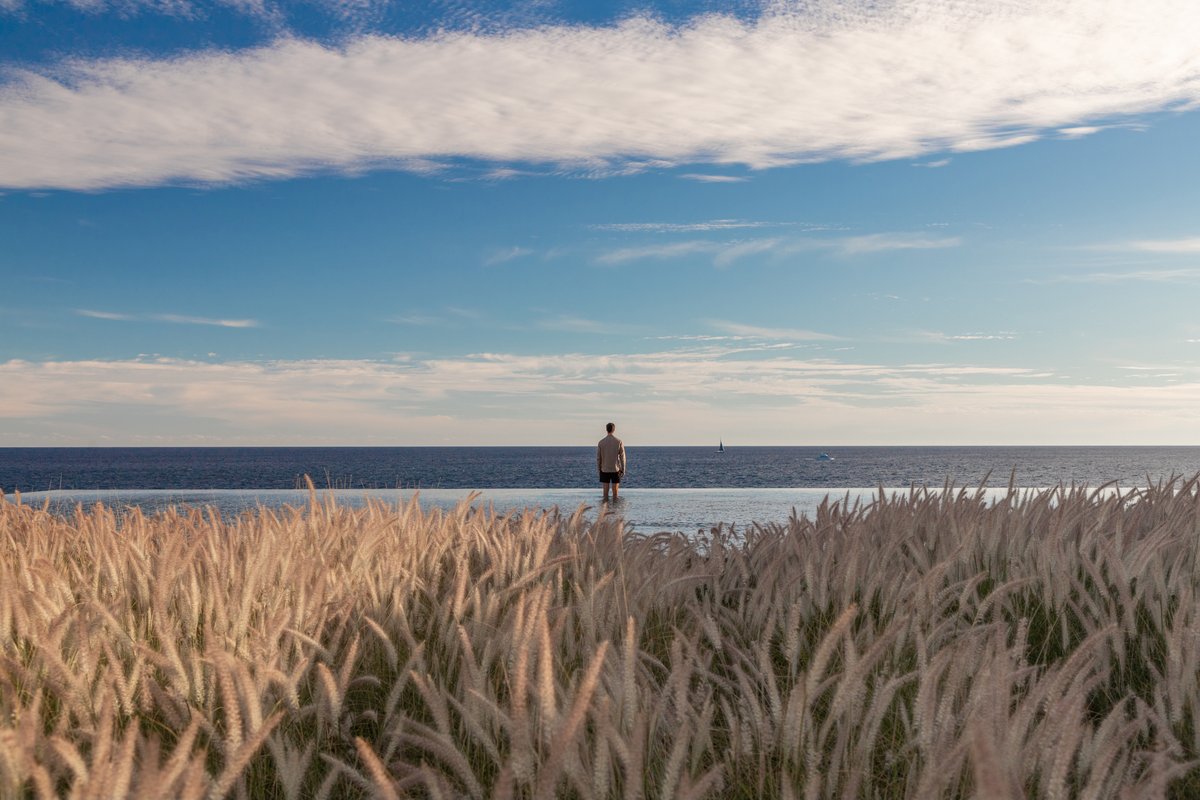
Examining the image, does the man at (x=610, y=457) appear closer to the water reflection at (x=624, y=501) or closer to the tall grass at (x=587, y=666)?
the water reflection at (x=624, y=501)

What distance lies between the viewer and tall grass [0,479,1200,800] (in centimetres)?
193

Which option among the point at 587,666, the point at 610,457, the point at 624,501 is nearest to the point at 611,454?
the point at 610,457

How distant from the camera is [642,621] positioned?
374cm

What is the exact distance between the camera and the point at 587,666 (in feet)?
9.28

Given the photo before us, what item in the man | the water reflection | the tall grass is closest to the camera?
the tall grass

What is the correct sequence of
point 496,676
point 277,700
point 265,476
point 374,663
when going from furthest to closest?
point 265,476 < point 374,663 < point 496,676 < point 277,700

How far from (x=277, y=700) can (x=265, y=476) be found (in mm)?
100403

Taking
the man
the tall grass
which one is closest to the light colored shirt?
the man

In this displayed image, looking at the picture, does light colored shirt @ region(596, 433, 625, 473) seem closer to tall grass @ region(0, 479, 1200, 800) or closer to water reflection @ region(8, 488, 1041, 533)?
water reflection @ region(8, 488, 1041, 533)

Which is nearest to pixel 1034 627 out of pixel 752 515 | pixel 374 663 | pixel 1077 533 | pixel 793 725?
pixel 1077 533

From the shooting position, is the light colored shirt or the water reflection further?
the light colored shirt

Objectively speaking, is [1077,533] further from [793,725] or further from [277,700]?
[277,700]

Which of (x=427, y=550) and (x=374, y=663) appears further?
(x=427, y=550)

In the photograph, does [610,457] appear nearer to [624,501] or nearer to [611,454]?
[611,454]
